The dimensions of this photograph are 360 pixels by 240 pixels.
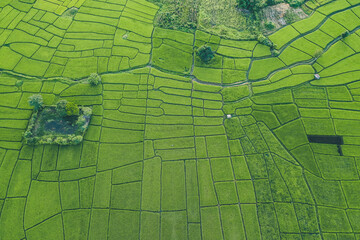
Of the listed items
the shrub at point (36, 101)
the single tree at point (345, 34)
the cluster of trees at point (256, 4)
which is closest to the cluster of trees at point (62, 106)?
the shrub at point (36, 101)

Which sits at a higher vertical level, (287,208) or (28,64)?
(28,64)

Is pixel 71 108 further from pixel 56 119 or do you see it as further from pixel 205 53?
pixel 205 53

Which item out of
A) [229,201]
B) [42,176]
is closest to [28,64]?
[42,176]

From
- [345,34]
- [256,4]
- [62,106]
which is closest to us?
[62,106]

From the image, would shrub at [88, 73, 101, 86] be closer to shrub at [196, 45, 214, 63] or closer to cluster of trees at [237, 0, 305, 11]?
shrub at [196, 45, 214, 63]

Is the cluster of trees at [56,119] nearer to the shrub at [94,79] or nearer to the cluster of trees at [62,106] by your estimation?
the cluster of trees at [62,106]

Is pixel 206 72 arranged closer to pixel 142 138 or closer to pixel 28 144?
pixel 142 138

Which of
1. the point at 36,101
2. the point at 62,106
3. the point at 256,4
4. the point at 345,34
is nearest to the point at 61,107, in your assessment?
the point at 62,106
